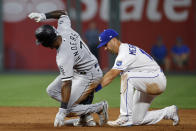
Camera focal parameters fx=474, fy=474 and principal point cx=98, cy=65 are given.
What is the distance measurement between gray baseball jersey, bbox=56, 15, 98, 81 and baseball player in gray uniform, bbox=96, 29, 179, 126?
0.35 meters

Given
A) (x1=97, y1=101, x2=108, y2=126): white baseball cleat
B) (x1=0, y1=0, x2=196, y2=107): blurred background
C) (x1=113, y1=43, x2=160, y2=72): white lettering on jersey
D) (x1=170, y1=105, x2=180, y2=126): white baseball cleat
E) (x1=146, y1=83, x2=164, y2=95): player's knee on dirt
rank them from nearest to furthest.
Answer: (x1=113, y1=43, x2=160, y2=72): white lettering on jersey
(x1=146, y1=83, x2=164, y2=95): player's knee on dirt
(x1=170, y1=105, x2=180, y2=126): white baseball cleat
(x1=97, y1=101, x2=108, y2=126): white baseball cleat
(x1=0, y1=0, x2=196, y2=107): blurred background

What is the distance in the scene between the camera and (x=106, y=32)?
23.8 feet

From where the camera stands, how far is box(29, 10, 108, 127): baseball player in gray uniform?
6.96m

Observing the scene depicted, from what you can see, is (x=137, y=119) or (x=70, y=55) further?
(x=137, y=119)

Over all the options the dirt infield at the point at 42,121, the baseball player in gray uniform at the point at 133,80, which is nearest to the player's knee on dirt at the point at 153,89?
the baseball player in gray uniform at the point at 133,80

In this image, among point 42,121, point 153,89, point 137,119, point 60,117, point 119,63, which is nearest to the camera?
point 119,63

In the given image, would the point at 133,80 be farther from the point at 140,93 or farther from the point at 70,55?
the point at 70,55

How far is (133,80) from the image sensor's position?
7.14 meters

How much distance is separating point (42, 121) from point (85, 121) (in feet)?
2.94

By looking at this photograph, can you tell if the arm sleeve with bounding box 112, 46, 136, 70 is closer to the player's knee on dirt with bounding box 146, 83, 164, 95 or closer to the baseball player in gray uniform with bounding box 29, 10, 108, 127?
the player's knee on dirt with bounding box 146, 83, 164, 95

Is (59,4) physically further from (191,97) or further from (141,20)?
(191,97)

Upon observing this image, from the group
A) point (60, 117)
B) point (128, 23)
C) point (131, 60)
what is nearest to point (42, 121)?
point (60, 117)

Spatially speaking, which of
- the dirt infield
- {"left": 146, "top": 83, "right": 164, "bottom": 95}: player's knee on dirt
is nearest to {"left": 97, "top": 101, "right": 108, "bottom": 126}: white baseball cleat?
the dirt infield

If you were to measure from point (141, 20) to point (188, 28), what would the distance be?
2150 millimetres
